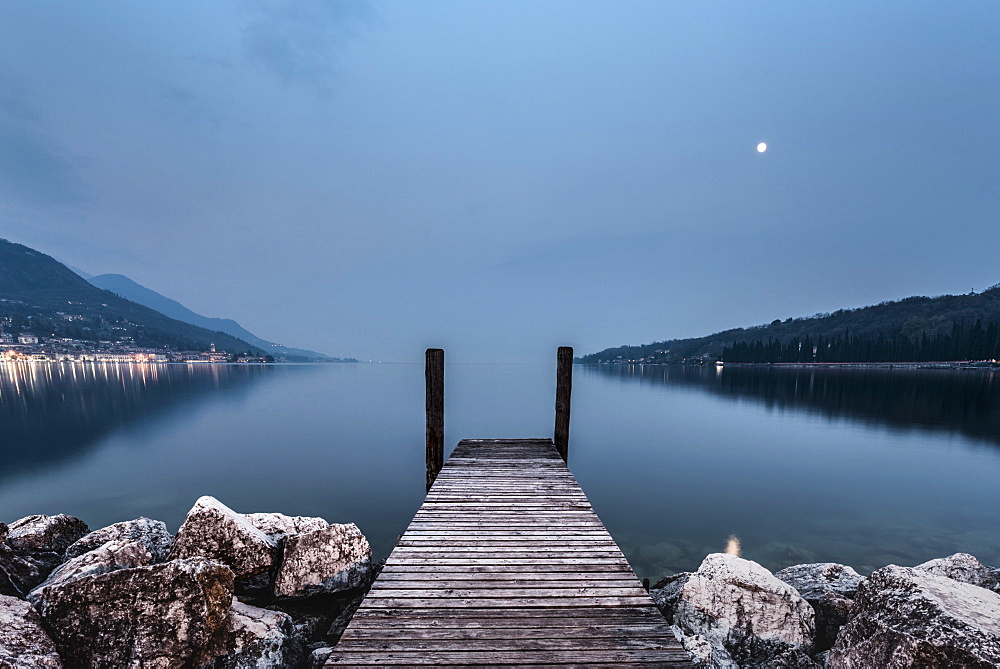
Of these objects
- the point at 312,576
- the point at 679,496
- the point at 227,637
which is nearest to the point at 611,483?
the point at 679,496

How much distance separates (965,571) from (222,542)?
12028mm

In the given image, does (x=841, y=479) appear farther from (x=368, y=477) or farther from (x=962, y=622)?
(x=368, y=477)

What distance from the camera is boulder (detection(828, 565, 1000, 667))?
12.0ft

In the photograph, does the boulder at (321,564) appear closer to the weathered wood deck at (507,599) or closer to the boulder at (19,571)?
the weathered wood deck at (507,599)

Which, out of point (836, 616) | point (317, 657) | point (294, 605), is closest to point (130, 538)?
point (294, 605)

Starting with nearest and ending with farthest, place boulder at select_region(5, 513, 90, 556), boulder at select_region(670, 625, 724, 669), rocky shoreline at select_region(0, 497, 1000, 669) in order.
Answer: rocky shoreline at select_region(0, 497, 1000, 669)
boulder at select_region(670, 625, 724, 669)
boulder at select_region(5, 513, 90, 556)

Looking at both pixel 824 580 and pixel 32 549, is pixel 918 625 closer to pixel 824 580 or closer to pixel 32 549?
pixel 824 580

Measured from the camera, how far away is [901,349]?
115m

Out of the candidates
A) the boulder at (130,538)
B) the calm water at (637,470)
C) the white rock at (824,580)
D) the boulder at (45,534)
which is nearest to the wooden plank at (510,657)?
the white rock at (824,580)

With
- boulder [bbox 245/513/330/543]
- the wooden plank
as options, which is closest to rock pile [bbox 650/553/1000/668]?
the wooden plank

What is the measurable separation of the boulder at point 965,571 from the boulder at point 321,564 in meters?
9.21

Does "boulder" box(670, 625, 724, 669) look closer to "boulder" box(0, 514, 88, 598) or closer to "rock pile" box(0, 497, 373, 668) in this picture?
"rock pile" box(0, 497, 373, 668)

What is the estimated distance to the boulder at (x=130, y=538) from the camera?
7398mm

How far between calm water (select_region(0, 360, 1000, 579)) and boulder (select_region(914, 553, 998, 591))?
4673 mm
